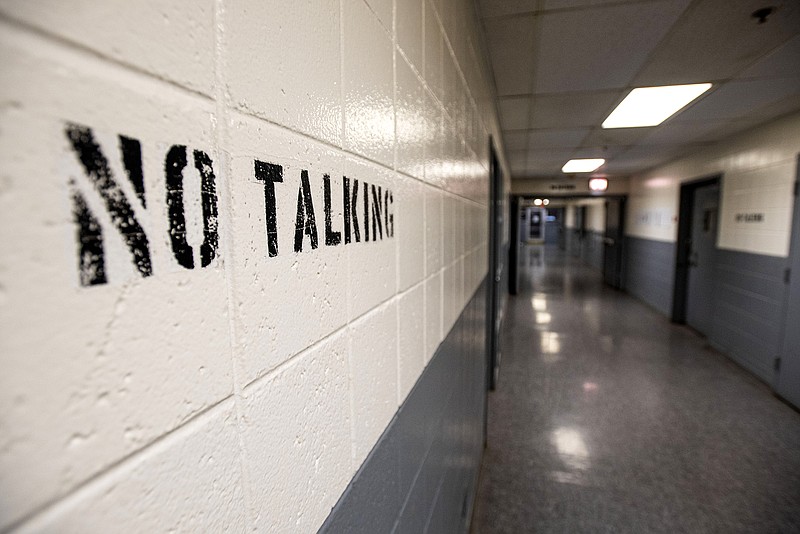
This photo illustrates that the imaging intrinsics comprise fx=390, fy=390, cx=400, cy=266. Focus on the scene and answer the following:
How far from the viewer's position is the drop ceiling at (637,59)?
2.05 m

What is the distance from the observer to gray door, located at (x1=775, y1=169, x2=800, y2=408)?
3469mm

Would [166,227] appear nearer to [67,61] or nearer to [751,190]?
[67,61]

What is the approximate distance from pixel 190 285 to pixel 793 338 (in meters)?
4.95

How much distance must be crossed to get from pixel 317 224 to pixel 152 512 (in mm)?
366

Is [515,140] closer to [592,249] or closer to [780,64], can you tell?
[780,64]

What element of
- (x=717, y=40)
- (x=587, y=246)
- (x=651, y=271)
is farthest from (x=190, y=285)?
(x=587, y=246)

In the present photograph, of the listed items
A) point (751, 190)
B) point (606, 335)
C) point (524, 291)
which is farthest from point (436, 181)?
point (524, 291)

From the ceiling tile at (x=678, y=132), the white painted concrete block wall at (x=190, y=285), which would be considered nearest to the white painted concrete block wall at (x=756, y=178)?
the ceiling tile at (x=678, y=132)

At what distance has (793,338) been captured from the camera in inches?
139

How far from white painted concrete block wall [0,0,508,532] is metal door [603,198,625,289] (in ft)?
32.1

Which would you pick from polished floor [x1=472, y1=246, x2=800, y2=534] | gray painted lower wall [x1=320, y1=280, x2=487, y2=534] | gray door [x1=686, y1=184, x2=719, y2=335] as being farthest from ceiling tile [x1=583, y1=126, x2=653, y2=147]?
gray painted lower wall [x1=320, y1=280, x2=487, y2=534]

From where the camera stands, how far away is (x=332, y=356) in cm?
62

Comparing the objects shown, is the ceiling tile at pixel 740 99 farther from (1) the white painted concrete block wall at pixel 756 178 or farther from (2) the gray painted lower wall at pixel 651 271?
(2) the gray painted lower wall at pixel 651 271

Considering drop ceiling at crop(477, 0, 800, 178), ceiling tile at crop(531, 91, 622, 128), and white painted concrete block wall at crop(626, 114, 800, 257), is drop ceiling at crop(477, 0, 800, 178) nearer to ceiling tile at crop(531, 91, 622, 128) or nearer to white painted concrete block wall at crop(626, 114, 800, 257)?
ceiling tile at crop(531, 91, 622, 128)
